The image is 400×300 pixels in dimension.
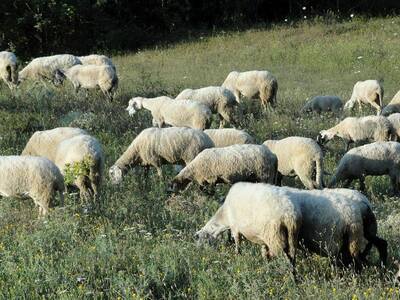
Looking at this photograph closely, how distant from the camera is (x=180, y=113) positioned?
534 inches

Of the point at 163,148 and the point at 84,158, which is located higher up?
the point at 84,158

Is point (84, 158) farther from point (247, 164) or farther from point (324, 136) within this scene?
point (324, 136)

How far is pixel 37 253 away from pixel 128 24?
30.6m

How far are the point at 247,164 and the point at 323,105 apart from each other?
866 centimetres

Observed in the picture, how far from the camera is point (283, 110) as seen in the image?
17.0 meters

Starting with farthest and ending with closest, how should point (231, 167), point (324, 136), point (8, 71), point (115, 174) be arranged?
point (8, 71) < point (324, 136) < point (115, 174) < point (231, 167)

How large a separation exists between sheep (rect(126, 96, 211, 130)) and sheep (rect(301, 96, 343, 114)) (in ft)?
14.8

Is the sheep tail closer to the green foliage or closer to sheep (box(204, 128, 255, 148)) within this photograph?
sheep (box(204, 128, 255, 148))

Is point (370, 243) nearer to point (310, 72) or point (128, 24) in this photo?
point (310, 72)

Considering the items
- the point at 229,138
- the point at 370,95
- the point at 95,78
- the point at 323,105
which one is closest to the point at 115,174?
the point at 229,138

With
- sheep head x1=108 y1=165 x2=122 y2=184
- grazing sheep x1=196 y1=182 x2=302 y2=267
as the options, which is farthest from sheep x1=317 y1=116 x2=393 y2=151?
grazing sheep x1=196 y1=182 x2=302 y2=267

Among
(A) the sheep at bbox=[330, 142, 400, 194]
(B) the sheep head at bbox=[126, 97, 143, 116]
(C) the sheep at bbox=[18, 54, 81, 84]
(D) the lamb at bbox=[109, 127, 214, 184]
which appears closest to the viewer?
(A) the sheep at bbox=[330, 142, 400, 194]

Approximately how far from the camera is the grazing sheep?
21.2 ft

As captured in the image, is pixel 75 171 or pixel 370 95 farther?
pixel 370 95
